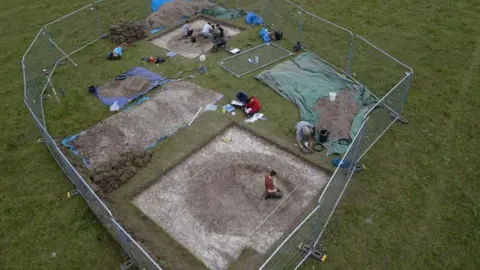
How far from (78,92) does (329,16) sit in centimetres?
1571

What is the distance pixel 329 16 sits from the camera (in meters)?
24.0

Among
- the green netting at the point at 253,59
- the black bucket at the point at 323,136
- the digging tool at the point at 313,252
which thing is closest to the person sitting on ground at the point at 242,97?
the green netting at the point at 253,59

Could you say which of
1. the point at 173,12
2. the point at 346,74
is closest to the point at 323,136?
the point at 346,74

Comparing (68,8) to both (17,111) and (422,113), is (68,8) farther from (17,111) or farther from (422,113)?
(422,113)

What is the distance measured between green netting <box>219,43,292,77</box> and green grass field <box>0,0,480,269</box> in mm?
791

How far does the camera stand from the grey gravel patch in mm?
15289

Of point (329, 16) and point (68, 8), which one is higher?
point (329, 16)

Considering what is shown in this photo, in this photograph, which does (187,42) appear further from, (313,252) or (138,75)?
(313,252)

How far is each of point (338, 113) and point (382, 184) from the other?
12.2 feet

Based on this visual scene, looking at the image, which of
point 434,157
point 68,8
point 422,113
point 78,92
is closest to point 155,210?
point 78,92

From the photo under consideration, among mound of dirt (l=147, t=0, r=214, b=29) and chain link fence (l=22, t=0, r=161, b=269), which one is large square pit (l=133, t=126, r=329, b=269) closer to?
chain link fence (l=22, t=0, r=161, b=269)

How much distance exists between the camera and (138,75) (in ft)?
63.5

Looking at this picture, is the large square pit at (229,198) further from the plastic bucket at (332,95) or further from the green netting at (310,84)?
the plastic bucket at (332,95)

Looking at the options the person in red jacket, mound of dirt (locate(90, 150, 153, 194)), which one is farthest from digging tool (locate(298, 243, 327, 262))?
the person in red jacket
